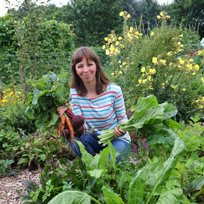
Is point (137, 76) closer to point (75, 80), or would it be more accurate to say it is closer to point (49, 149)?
point (75, 80)

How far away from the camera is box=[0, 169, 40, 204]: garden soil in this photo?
168 cm

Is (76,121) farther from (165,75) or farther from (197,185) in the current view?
(165,75)

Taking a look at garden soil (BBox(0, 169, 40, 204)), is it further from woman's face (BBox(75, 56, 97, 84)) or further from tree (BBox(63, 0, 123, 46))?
tree (BBox(63, 0, 123, 46))

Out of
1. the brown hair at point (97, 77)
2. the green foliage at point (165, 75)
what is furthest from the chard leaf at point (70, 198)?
the green foliage at point (165, 75)

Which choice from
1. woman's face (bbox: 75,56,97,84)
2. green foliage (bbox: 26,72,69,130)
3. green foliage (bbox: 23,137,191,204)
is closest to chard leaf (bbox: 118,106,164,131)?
green foliage (bbox: 23,137,191,204)

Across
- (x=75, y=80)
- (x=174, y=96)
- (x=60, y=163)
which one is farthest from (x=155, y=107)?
(x=174, y=96)

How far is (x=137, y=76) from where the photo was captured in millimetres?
3070

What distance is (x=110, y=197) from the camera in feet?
2.34

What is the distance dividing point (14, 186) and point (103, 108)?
3.85 feet

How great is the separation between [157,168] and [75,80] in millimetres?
1349

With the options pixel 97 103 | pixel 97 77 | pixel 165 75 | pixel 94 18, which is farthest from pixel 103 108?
pixel 94 18

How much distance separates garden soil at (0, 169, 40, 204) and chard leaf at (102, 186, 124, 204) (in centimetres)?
Result: 122

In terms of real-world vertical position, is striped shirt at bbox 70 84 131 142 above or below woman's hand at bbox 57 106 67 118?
below

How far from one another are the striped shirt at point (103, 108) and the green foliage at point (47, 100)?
18.5 inches
